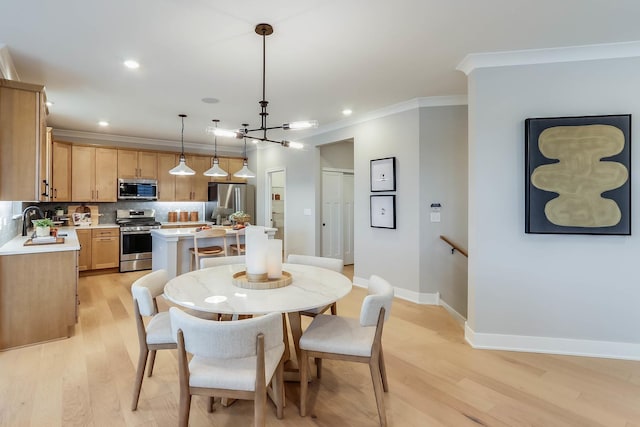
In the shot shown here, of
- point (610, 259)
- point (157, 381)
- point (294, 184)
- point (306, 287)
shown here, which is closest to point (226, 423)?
point (157, 381)

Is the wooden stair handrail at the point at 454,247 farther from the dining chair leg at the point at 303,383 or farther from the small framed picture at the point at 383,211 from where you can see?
the dining chair leg at the point at 303,383

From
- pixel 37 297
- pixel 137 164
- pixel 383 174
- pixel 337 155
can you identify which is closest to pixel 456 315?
pixel 383 174

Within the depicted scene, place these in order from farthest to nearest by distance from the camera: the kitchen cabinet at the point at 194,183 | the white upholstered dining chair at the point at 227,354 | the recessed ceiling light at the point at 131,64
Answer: the kitchen cabinet at the point at 194,183, the recessed ceiling light at the point at 131,64, the white upholstered dining chair at the point at 227,354

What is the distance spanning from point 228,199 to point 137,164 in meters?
1.79

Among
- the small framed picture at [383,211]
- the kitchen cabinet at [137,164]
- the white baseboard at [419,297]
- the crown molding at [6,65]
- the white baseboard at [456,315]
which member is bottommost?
the white baseboard at [456,315]

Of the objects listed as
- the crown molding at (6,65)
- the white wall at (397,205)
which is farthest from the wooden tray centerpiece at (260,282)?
the crown molding at (6,65)

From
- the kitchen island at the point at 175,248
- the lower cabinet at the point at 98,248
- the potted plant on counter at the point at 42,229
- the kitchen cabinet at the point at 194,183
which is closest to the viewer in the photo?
the potted plant on counter at the point at 42,229

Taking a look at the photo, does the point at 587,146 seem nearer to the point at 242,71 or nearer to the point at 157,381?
the point at 242,71

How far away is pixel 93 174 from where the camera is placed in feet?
19.2

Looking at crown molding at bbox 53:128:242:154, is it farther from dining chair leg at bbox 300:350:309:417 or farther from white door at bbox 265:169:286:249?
dining chair leg at bbox 300:350:309:417

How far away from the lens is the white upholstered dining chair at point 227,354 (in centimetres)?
146

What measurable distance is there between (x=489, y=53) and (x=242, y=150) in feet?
19.2

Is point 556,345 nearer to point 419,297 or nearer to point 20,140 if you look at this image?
point 419,297

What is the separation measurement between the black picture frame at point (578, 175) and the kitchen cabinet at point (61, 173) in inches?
261
